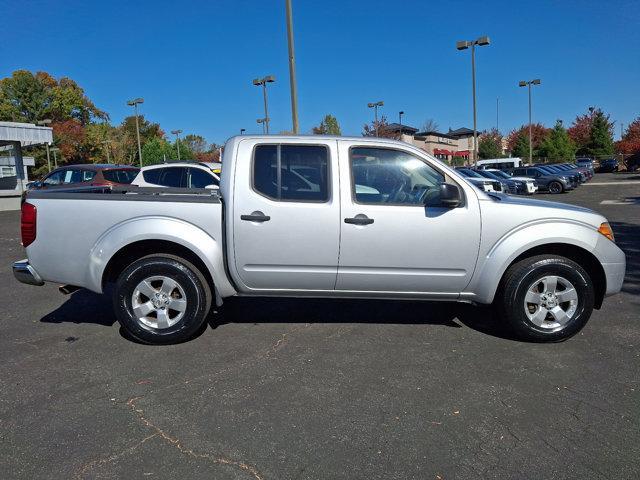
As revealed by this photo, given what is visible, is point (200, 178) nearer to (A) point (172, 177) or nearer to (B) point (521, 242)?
(A) point (172, 177)

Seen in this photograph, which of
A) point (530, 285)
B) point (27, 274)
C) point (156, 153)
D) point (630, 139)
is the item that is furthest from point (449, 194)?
point (630, 139)

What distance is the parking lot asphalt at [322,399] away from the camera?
277 cm

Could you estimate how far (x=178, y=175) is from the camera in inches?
416

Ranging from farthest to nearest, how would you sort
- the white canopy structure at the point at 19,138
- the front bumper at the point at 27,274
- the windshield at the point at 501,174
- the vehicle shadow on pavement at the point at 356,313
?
the windshield at the point at 501,174
the white canopy structure at the point at 19,138
the vehicle shadow on pavement at the point at 356,313
the front bumper at the point at 27,274

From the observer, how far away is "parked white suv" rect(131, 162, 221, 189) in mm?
10477

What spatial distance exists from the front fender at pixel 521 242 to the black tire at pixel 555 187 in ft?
75.6

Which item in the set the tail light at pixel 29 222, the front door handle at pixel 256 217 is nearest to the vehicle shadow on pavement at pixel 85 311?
the tail light at pixel 29 222

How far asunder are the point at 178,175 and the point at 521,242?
7978mm

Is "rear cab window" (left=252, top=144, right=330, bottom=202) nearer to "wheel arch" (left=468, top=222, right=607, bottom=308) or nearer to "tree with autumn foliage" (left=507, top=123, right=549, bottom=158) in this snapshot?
"wheel arch" (left=468, top=222, right=607, bottom=308)

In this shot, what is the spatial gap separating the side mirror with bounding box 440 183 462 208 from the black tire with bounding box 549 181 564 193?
23.7 m

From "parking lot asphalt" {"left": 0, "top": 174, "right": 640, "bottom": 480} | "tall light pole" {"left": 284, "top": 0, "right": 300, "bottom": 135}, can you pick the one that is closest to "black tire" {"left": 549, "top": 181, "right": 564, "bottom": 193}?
"tall light pole" {"left": 284, "top": 0, "right": 300, "bottom": 135}

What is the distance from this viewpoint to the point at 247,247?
4.41 metres

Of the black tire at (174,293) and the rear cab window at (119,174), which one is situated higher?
the rear cab window at (119,174)

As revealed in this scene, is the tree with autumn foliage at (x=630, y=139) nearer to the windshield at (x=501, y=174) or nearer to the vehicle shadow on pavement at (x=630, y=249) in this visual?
the windshield at (x=501, y=174)
